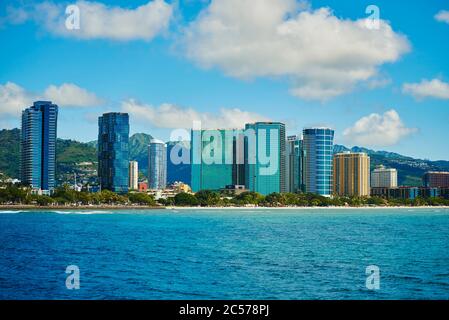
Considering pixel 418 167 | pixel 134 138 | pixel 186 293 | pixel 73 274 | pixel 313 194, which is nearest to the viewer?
pixel 186 293

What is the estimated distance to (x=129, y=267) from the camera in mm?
20641

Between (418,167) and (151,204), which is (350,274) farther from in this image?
(418,167)

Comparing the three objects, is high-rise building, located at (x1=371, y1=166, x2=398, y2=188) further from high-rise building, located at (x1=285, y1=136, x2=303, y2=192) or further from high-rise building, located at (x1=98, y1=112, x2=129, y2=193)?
high-rise building, located at (x1=98, y1=112, x2=129, y2=193)

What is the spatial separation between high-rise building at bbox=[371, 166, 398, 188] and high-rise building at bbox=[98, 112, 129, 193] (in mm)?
56176

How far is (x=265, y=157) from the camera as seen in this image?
4316 inches

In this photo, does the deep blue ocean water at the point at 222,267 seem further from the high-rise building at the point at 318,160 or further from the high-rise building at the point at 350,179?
the high-rise building at the point at 350,179

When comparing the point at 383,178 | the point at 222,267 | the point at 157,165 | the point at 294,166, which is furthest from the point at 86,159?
the point at 222,267

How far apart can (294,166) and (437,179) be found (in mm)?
32033

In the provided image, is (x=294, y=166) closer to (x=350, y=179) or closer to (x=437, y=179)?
(x=350, y=179)

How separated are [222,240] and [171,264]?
10.4 m

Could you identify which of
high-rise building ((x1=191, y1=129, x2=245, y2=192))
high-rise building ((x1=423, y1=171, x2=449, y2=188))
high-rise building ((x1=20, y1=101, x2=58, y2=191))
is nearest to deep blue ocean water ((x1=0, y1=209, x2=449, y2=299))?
high-rise building ((x1=191, y1=129, x2=245, y2=192))

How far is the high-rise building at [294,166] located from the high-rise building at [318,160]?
51.7 inches

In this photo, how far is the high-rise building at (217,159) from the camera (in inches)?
3184
